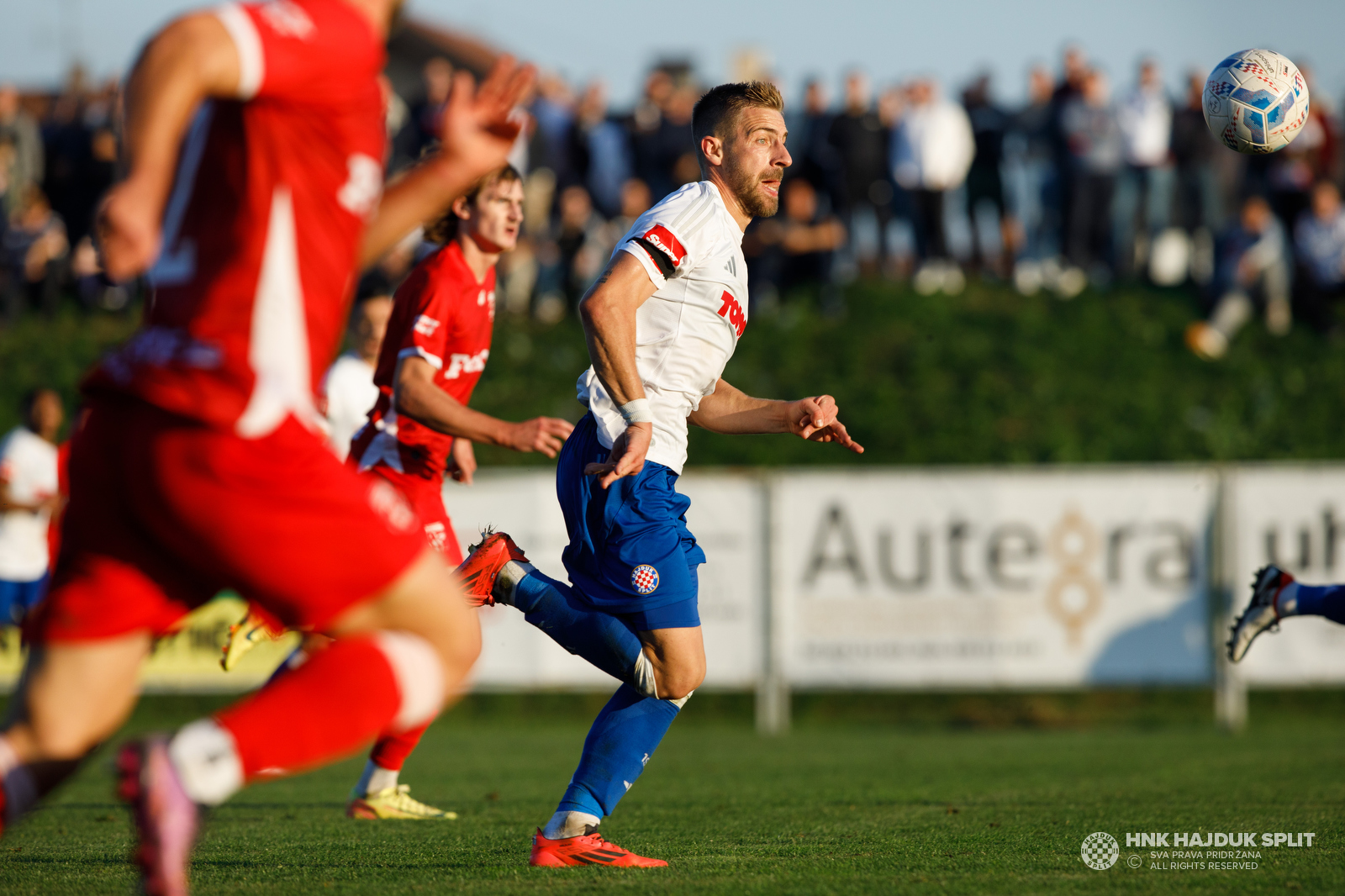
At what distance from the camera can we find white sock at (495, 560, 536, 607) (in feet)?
17.4

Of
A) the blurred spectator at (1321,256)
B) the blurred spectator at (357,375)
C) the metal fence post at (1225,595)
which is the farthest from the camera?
the blurred spectator at (1321,256)

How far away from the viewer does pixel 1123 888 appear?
4.20 m

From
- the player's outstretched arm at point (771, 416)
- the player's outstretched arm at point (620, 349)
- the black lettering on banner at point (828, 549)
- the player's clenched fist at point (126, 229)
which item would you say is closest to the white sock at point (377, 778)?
the player's outstretched arm at point (771, 416)

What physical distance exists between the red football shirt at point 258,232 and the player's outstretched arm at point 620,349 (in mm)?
1591

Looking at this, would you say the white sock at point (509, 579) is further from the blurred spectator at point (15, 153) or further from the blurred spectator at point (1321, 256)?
the blurred spectator at point (15, 153)

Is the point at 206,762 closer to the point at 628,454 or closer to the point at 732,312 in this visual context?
the point at 628,454

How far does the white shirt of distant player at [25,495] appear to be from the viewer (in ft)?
35.1

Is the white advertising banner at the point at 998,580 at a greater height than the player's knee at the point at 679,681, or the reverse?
the player's knee at the point at 679,681

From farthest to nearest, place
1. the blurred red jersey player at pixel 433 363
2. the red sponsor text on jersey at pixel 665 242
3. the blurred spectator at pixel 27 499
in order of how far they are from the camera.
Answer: the blurred spectator at pixel 27 499, the blurred red jersey player at pixel 433 363, the red sponsor text on jersey at pixel 665 242

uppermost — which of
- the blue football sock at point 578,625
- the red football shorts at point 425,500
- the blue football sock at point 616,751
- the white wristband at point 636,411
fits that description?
the white wristband at point 636,411

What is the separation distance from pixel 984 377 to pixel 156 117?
15.7 metres

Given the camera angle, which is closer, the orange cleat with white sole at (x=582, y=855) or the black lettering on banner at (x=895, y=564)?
the orange cleat with white sole at (x=582, y=855)

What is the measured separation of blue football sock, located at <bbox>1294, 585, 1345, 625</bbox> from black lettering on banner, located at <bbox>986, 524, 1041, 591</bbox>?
6241 millimetres

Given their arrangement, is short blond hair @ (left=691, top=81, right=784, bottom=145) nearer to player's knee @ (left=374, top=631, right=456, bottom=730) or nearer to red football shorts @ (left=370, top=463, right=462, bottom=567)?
red football shorts @ (left=370, top=463, right=462, bottom=567)
